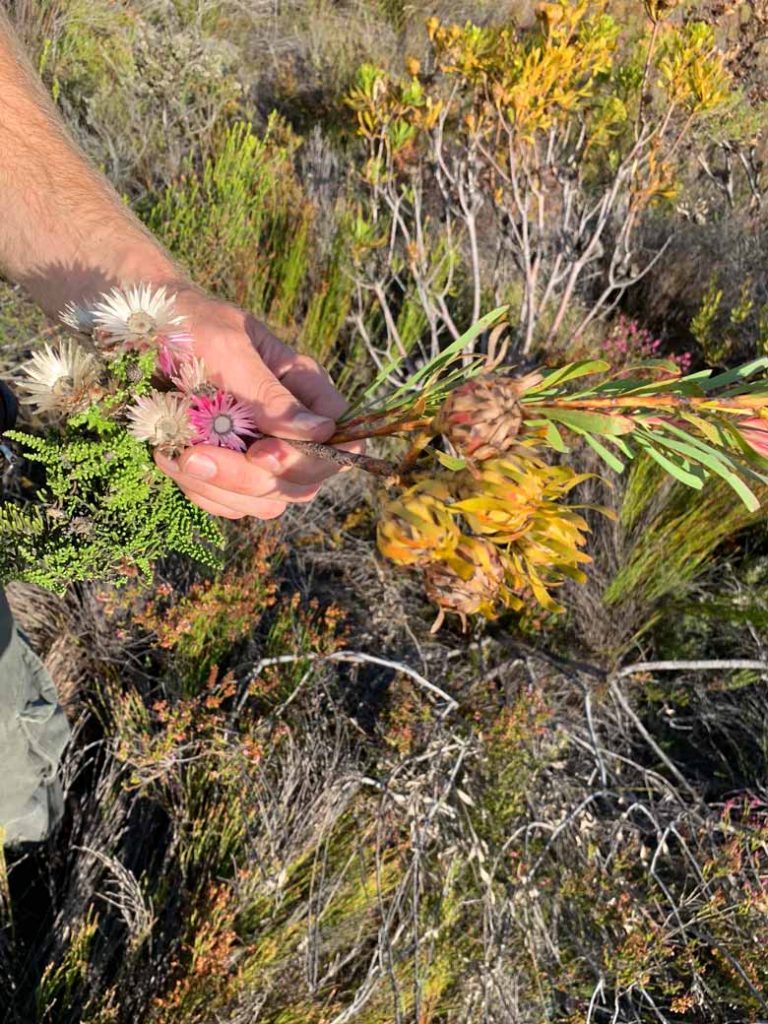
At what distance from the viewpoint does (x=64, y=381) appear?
58 centimetres

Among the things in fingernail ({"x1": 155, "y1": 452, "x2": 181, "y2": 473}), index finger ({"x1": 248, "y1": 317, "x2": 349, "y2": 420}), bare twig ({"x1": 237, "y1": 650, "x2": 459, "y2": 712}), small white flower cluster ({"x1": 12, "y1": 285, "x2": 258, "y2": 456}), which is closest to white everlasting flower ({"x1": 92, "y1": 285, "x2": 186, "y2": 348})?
small white flower cluster ({"x1": 12, "y1": 285, "x2": 258, "y2": 456})

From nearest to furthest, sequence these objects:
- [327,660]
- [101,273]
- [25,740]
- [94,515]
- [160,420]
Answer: [160,420] < [94,515] < [101,273] < [25,740] < [327,660]

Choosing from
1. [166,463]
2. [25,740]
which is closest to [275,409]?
[166,463]

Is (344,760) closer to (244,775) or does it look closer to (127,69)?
(244,775)

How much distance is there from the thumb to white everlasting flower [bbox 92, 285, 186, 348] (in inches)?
4.0

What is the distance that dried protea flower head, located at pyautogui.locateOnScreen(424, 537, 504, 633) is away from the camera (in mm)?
463

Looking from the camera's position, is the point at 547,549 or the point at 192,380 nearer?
the point at 547,549

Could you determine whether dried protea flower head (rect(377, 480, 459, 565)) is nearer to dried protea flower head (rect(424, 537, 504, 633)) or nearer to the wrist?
dried protea flower head (rect(424, 537, 504, 633))

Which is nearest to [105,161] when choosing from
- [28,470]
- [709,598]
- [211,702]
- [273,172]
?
[273,172]

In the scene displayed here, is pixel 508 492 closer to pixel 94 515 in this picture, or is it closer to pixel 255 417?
pixel 255 417

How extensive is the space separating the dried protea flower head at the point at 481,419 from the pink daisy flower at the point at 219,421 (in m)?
0.26

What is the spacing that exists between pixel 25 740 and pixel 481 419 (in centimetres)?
122

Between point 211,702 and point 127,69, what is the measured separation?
2.50 meters

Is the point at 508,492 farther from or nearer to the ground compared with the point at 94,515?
farther from the ground
